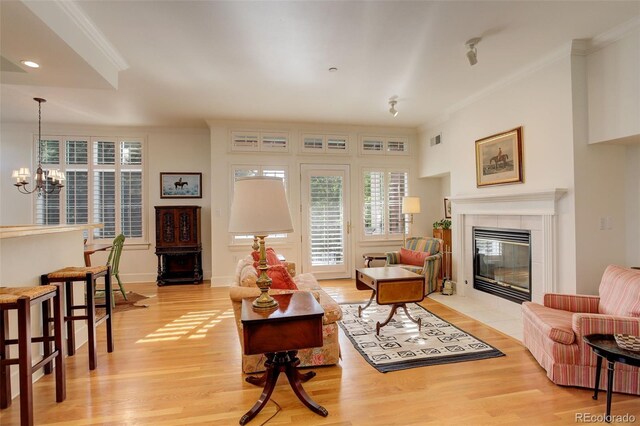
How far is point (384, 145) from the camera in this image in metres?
6.45

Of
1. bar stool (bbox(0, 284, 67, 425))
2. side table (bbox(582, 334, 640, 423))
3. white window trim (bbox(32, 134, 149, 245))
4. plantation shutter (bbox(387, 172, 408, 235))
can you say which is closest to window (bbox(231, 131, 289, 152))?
white window trim (bbox(32, 134, 149, 245))

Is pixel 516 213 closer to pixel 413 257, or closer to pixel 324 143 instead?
pixel 413 257

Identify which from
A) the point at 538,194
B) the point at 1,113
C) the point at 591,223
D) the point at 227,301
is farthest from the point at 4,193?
the point at 591,223

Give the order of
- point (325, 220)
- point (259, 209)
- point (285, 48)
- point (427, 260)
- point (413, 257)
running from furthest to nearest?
1. point (325, 220)
2. point (413, 257)
3. point (427, 260)
4. point (285, 48)
5. point (259, 209)

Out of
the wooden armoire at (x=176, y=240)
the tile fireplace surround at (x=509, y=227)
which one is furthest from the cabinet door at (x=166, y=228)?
the tile fireplace surround at (x=509, y=227)

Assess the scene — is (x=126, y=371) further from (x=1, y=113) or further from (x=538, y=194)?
(x=1, y=113)

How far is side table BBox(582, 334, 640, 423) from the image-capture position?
1.88 m

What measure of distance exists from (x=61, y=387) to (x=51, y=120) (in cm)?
534

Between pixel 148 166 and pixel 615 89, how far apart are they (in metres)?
6.87

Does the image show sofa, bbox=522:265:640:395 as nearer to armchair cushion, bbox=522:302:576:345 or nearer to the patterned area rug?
armchair cushion, bbox=522:302:576:345

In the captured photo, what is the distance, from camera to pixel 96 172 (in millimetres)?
6105

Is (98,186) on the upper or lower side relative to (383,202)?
upper

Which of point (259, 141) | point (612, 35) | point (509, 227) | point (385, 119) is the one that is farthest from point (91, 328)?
point (612, 35)

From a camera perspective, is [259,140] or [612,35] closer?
[612,35]
